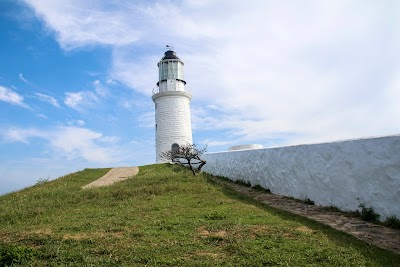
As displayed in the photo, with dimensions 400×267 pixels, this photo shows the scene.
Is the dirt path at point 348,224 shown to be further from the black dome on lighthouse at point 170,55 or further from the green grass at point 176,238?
the black dome on lighthouse at point 170,55

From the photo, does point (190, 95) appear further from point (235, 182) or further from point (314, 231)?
point (314, 231)

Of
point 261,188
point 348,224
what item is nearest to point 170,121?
point 261,188

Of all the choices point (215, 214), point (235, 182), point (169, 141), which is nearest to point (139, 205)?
point (215, 214)

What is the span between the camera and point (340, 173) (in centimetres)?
903

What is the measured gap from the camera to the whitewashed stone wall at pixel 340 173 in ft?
24.6

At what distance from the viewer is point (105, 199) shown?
11.2 m

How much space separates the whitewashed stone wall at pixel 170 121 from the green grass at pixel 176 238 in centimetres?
2089

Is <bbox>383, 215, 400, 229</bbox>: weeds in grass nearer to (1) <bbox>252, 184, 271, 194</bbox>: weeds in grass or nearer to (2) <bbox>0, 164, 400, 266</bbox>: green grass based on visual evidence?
(2) <bbox>0, 164, 400, 266</bbox>: green grass

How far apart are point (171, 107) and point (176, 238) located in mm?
25676

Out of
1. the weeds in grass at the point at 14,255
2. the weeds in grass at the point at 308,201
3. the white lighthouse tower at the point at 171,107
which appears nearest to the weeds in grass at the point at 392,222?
the weeds in grass at the point at 308,201

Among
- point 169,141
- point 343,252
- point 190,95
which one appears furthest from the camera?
point 190,95

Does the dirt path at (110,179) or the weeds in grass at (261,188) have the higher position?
the dirt path at (110,179)

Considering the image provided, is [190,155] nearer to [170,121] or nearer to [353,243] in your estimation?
[170,121]

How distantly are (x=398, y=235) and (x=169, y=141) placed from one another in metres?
25.1
